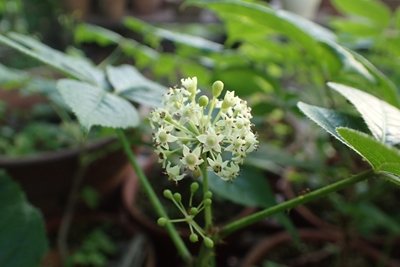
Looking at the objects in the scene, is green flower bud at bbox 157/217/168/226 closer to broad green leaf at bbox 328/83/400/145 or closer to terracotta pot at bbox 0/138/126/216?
broad green leaf at bbox 328/83/400/145

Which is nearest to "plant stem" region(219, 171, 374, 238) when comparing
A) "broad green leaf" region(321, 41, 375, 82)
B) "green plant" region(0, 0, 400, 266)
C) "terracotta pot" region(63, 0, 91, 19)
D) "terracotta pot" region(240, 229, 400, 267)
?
"green plant" region(0, 0, 400, 266)

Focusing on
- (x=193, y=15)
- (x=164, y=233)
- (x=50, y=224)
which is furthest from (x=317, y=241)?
(x=193, y=15)

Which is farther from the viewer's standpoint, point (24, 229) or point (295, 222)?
point (295, 222)

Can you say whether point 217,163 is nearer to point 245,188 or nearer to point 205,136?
point 205,136

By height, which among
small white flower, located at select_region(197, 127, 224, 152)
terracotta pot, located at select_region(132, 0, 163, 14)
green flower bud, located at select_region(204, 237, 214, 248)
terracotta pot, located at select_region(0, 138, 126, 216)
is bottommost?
terracotta pot, located at select_region(132, 0, 163, 14)

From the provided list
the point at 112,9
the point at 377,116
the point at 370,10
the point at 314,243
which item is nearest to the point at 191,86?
the point at 377,116

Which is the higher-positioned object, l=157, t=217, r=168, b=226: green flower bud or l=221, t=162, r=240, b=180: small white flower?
l=221, t=162, r=240, b=180: small white flower

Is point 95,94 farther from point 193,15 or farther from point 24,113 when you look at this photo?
point 193,15

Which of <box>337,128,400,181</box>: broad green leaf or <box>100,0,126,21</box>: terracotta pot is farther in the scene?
<box>100,0,126,21</box>: terracotta pot
